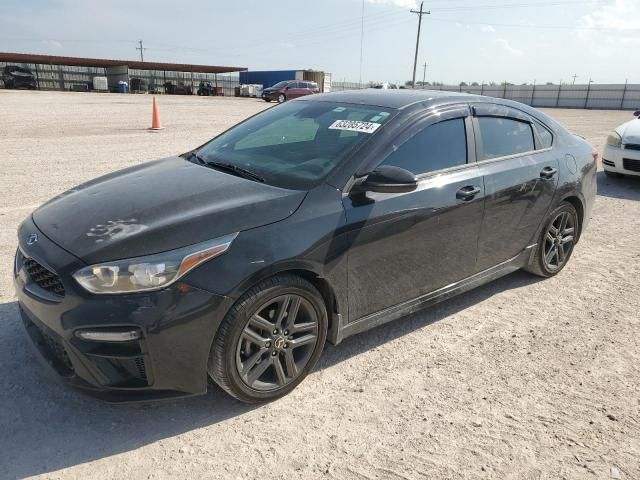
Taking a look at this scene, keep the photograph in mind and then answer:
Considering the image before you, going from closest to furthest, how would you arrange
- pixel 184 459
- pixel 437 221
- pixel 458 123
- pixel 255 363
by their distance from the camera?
pixel 184 459, pixel 255 363, pixel 437 221, pixel 458 123

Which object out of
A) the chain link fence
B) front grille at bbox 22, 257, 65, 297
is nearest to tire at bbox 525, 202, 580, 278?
front grille at bbox 22, 257, 65, 297

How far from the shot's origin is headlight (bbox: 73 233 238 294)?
2271 mm

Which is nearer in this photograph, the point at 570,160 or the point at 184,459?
the point at 184,459

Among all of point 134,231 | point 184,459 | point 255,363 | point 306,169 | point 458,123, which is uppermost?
point 458,123

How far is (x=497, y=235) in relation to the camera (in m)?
3.85

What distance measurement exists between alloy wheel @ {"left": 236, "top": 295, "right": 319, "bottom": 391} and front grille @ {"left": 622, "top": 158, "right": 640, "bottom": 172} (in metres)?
7.90

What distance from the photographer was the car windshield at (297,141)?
3082 millimetres

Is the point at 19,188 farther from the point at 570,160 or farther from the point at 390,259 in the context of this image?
the point at 570,160

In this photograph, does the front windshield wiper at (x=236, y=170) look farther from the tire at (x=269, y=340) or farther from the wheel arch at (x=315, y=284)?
the tire at (x=269, y=340)

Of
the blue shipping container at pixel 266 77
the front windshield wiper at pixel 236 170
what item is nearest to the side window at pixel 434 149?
the front windshield wiper at pixel 236 170

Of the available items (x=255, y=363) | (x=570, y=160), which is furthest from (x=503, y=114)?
(x=255, y=363)

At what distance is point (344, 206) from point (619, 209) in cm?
604

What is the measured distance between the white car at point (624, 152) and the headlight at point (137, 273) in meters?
8.57

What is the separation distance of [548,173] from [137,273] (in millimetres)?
3426
